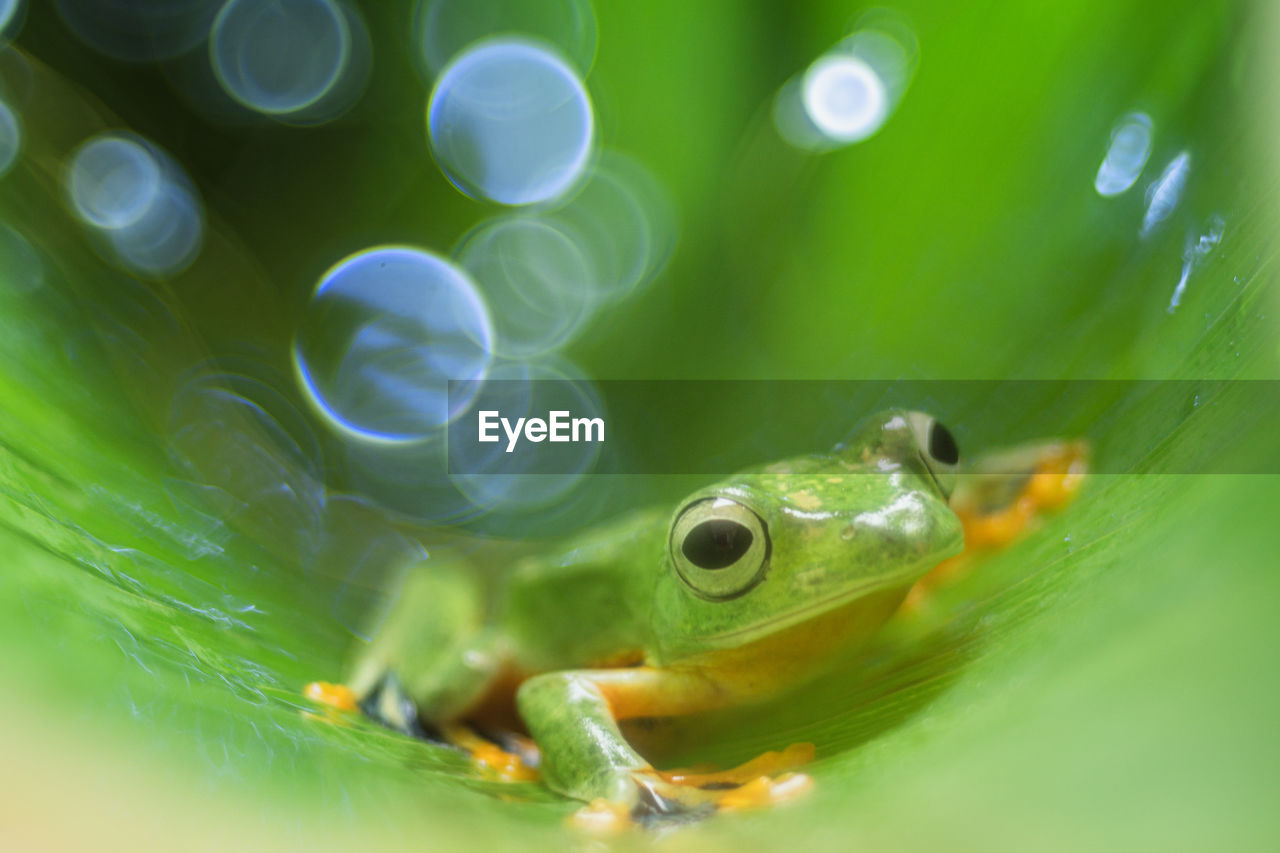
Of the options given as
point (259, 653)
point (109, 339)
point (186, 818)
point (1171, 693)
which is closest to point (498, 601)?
point (259, 653)

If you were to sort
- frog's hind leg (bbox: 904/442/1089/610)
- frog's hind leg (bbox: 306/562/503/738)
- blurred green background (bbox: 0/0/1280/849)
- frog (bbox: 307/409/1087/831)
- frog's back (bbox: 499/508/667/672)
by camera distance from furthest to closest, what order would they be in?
frog's hind leg (bbox: 306/562/503/738)
frog's back (bbox: 499/508/667/672)
frog's hind leg (bbox: 904/442/1089/610)
frog (bbox: 307/409/1087/831)
blurred green background (bbox: 0/0/1280/849)

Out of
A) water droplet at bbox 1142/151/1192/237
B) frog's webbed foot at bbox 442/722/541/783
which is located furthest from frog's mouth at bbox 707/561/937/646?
water droplet at bbox 1142/151/1192/237

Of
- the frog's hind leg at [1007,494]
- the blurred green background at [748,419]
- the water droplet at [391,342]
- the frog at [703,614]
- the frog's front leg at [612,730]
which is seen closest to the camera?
the blurred green background at [748,419]

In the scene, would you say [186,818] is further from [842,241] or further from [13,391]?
[842,241]

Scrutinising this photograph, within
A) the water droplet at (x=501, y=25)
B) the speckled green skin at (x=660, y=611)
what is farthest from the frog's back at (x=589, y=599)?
the water droplet at (x=501, y=25)

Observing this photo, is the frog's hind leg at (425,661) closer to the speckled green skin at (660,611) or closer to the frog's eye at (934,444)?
the speckled green skin at (660,611)

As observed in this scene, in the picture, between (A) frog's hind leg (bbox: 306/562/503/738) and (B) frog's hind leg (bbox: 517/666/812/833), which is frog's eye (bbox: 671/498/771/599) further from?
(A) frog's hind leg (bbox: 306/562/503/738)
